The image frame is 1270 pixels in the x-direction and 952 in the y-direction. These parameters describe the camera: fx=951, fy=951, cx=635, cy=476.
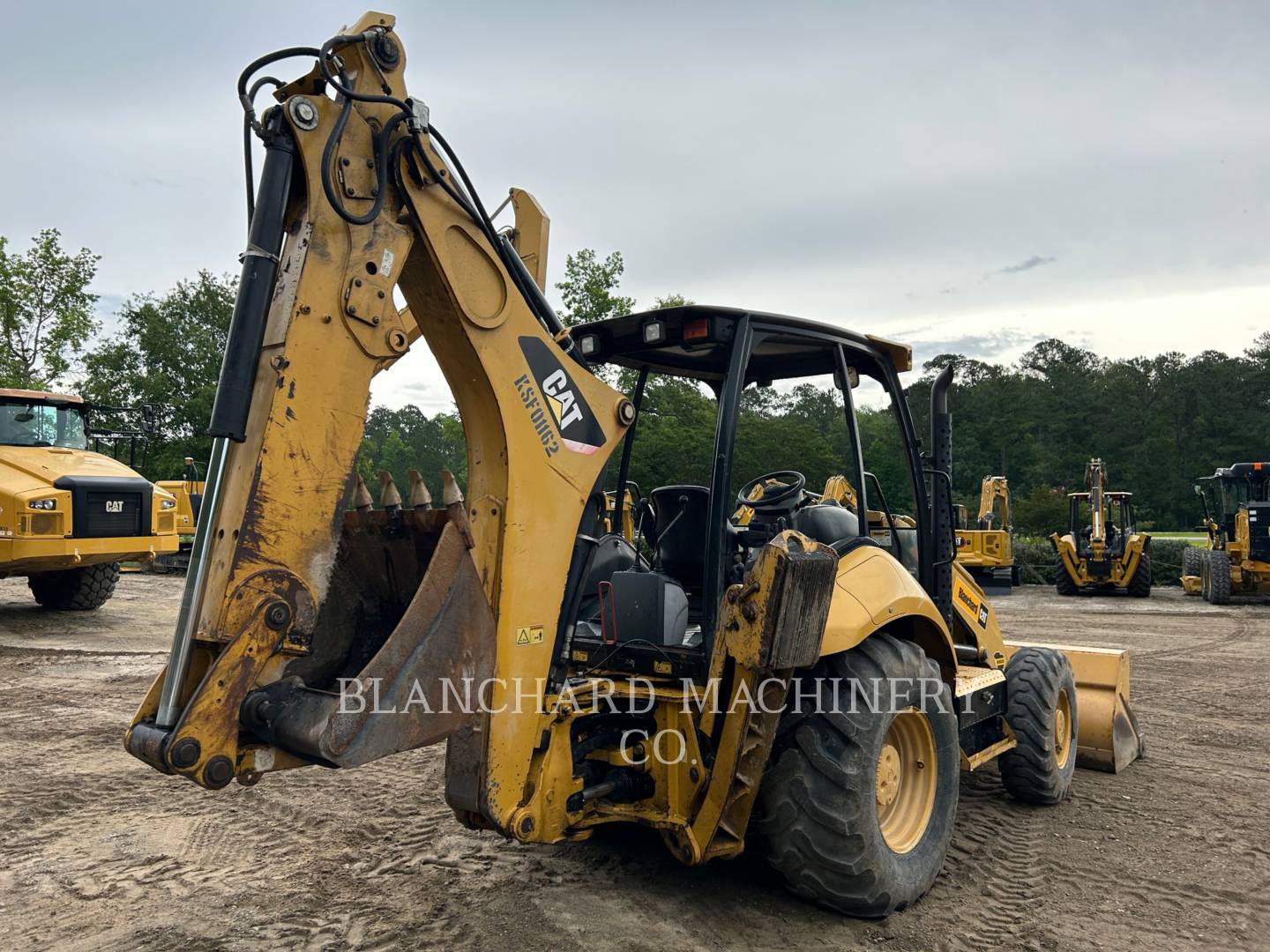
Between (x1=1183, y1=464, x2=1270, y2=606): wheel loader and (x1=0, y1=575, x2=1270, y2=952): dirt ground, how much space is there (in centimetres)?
1323

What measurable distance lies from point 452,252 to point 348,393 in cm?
59

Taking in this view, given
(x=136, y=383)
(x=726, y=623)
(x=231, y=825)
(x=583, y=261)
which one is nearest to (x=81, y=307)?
(x=136, y=383)

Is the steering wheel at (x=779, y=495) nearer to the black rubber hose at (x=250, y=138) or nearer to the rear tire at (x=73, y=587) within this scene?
the black rubber hose at (x=250, y=138)

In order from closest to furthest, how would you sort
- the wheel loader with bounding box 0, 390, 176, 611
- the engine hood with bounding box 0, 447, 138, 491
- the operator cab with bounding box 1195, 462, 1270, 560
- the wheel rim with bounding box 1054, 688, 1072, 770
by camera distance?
the wheel rim with bounding box 1054, 688, 1072, 770 → the wheel loader with bounding box 0, 390, 176, 611 → the engine hood with bounding box 0, 447, 138, 491 → the operator cab with bounding box 1195, 462, 1270, 560

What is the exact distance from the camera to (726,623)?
332 cm

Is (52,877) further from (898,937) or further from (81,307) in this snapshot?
(81,307)

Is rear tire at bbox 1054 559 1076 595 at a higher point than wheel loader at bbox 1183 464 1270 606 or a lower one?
lower

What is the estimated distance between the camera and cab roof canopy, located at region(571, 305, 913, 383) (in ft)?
12.6

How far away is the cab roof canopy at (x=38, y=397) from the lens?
489 inches

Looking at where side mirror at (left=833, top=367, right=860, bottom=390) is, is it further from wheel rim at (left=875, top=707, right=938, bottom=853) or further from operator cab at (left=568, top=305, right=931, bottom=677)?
wheel rim at (left=875, top=707, right=938, bottom=853)

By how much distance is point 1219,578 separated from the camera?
59.3 feet

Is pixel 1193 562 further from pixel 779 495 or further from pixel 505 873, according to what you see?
pixel 505 873

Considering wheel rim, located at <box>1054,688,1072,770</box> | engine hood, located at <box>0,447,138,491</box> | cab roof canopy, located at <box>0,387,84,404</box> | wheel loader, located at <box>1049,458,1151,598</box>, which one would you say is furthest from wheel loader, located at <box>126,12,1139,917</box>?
wheel loader, located at <box>1049,458,1151,598</box>

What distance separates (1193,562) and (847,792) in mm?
19886
